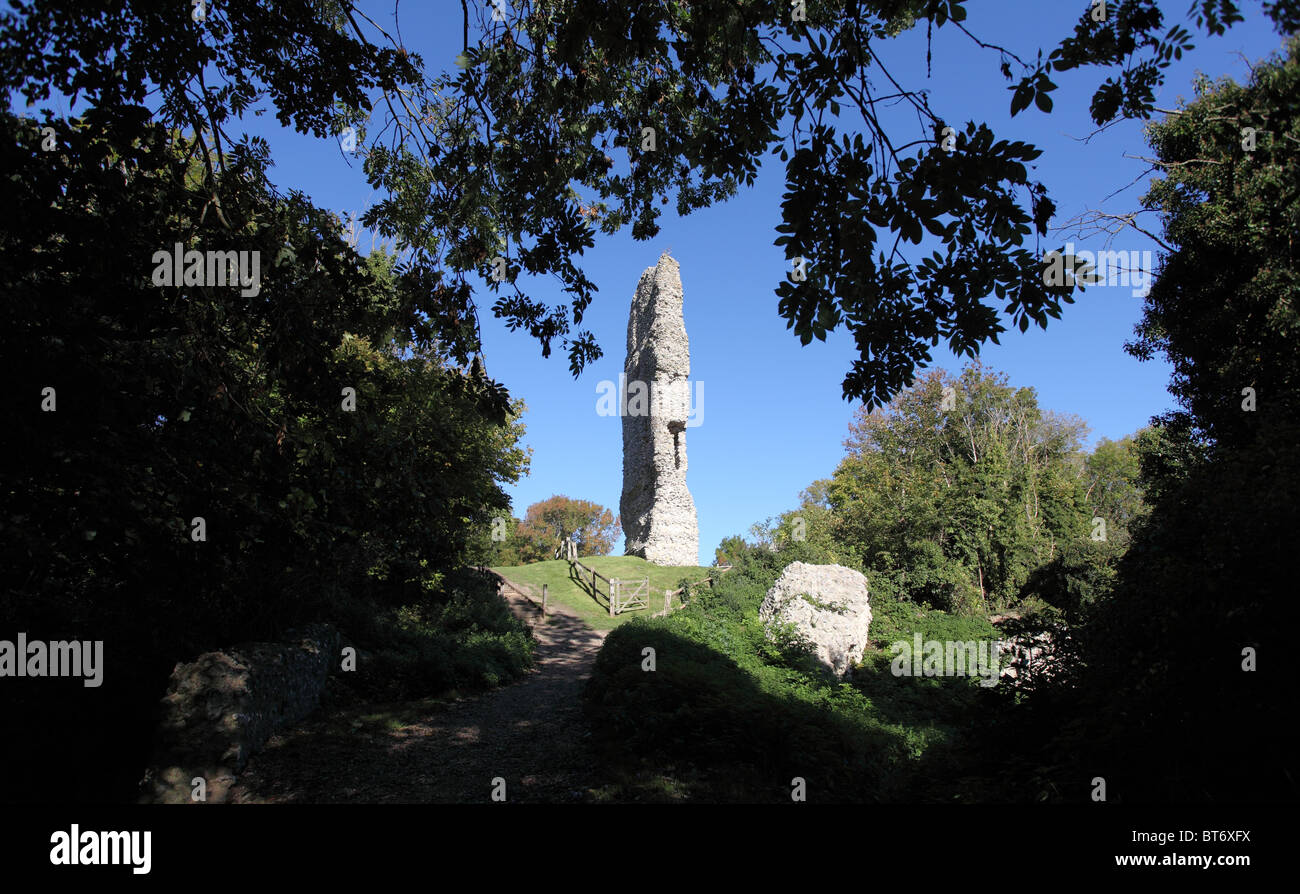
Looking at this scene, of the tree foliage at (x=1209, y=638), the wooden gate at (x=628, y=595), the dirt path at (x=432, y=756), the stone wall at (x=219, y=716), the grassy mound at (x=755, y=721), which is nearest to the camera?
the tree foliage at (x=1209, y=638)

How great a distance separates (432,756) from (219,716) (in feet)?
8.25

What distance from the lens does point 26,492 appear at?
5.75 m

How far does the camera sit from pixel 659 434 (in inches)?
1382

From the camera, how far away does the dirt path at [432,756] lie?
661 cm

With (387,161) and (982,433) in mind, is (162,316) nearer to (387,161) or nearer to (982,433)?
(387,161)

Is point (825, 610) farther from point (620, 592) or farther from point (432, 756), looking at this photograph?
point (432, 756)

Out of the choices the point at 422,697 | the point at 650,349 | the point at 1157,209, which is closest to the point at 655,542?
the point at 650,349

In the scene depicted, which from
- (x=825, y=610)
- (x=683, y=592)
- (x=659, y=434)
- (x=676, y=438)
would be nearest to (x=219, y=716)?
(x=825, y=610)

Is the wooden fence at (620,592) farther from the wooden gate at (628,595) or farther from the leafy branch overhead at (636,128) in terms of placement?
the leafy branch overhead at (636,128)

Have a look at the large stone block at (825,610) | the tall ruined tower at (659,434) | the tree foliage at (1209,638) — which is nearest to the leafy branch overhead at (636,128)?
the tree foliage at (1209,638)

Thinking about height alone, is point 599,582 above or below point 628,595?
above

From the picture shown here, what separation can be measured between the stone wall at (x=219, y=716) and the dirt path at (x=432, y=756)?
0.29 meters

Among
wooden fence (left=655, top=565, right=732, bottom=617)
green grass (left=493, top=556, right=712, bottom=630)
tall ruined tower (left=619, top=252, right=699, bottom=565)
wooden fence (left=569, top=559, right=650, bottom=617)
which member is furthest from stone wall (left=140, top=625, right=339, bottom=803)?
tall ruined tower (left=619, top=252, right=699, bottom=565)
